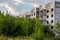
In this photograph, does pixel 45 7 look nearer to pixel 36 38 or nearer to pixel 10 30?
pixel 10 30

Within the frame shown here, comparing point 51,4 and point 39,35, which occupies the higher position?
Answer: point 51,4

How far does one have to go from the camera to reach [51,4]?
173ft

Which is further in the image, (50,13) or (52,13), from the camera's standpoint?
(50,13)

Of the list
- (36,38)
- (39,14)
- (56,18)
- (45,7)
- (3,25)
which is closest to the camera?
(36,38)

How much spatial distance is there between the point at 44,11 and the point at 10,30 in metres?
31.8

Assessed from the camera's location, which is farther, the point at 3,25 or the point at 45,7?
the point at 45,7

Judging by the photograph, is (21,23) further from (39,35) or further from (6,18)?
(39,35)

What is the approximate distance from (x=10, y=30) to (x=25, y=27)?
205cm

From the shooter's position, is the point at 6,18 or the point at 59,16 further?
the point at 59,16

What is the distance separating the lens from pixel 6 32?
26406 mm

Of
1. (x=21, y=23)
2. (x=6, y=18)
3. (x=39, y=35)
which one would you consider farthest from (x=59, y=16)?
(x=39, y=35)

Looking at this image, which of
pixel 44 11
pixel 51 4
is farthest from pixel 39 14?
pixel 51 4

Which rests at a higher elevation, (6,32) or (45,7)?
(45,7)

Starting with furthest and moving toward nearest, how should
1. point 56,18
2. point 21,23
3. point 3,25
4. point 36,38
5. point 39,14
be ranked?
point 39,14 → point 56,18 → point 21,23 → point 3,25 → point 36,38
